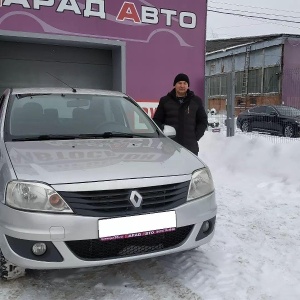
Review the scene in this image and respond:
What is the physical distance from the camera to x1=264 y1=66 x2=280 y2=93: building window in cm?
2273

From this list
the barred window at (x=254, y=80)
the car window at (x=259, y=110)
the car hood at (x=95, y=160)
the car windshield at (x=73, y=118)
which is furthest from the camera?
the barred window at (x=254, y=80)

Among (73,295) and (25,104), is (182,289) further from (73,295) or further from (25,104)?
(25,104)

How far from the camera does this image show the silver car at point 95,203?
7.25 feet

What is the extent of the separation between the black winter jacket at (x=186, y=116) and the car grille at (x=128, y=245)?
6.90ft

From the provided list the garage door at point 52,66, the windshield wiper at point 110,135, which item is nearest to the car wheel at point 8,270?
the windshield wiper at point 110,135

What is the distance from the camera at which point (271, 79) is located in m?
23.3

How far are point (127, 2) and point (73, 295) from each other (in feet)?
21.7

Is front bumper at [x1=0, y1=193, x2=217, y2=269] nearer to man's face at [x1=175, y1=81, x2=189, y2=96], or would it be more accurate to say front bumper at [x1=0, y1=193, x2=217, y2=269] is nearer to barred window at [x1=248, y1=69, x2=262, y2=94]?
man's face at [x1=175, y1=81, x2=189, y2=96]

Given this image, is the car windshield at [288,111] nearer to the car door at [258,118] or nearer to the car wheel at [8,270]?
the car door at [258,118]

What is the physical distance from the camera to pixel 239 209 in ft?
14.7

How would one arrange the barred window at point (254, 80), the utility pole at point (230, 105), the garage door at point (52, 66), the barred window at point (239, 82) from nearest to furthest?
the garage door at point (52, 66) < the utility pole at point (230, 105) < the barred window at point (254, 80) < the barred window at point (239, 82)

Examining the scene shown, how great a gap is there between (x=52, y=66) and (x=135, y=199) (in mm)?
6388

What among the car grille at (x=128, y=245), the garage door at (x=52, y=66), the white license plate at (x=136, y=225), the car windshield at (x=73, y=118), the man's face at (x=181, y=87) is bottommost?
the car grille at (x=128, y=245)

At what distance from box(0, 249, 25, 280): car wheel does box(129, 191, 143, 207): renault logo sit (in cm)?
97
